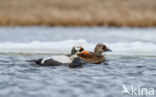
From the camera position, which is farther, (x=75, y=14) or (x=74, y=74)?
(x=75, y=14)

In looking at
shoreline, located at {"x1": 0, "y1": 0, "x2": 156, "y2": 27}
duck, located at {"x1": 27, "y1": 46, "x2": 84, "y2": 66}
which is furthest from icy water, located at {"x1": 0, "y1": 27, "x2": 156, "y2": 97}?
shoreline, located at {"x1": 0, "y1": 0, "x2": 156, "y2": 27}

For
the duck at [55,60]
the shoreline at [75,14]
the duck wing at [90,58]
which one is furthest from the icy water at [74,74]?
the shoreline at [75,14]

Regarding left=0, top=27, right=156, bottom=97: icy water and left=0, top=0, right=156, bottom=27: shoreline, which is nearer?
left=0, top=27, right=156, bottom=97: icy water

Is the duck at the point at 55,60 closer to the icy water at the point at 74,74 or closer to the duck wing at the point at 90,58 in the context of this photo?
the icy water at the point at 74,74

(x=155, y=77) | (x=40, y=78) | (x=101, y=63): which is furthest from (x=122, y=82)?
(x=101, y=63)

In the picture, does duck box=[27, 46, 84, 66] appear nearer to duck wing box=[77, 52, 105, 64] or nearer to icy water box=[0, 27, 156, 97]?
icy water box=[0, 27, 156, 97]

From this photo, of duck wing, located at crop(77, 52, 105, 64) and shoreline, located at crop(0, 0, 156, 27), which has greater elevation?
shoreline, located at crop(0, 0, 156, 27)

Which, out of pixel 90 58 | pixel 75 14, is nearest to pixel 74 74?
pixel 90 58

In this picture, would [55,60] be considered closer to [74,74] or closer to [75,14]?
[74,74]

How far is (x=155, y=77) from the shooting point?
739 cm

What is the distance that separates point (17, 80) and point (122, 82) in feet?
6.62

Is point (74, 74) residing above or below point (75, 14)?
below

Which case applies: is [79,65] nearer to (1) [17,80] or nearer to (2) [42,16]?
(1) [17,80]

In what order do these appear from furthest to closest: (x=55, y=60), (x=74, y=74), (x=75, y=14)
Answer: (x=75, y=14) → (x=55, y=60) → (x=74, y=74)
